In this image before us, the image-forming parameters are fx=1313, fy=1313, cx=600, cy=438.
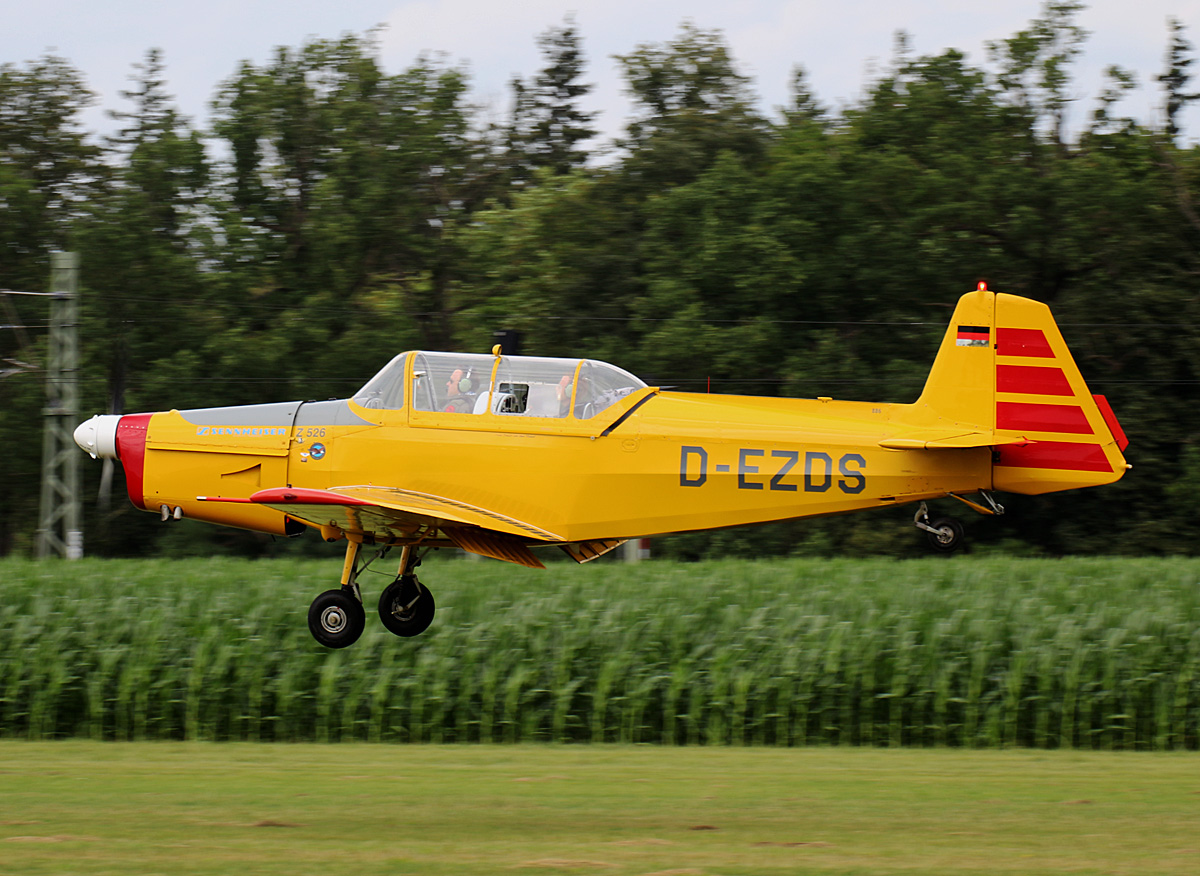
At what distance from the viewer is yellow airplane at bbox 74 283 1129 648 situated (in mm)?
9719

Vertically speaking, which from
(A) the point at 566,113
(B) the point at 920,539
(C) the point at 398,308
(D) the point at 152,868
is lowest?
(D) the point at 152,868

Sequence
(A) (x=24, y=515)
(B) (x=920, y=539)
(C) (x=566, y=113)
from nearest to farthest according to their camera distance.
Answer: (B) (x=920, y=539) < (A) (x=24, y=515) < (C) (x=566, y=113)

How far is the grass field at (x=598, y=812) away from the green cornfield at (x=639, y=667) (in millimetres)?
1023

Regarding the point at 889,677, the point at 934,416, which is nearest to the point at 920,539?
the point at 889,677

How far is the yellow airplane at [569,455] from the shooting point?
972 centimetres

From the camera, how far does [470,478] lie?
973 cm

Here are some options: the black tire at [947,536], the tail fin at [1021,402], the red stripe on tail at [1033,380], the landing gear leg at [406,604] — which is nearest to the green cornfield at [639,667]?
the landing gear leg at [406,604]

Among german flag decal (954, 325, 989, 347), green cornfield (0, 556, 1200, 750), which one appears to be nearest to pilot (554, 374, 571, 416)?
german flag decal (954, 325, 989, 347)

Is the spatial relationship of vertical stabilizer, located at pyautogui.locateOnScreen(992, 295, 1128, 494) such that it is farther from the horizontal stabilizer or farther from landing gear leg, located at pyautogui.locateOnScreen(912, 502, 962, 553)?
landing gear leg, located at pyautogui.locateOnScreen(912, 502, 962, 553)

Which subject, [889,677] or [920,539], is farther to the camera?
[920,539]

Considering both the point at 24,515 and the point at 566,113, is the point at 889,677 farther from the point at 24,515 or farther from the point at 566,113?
the point at 566,113

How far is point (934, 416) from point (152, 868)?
7.09 metres

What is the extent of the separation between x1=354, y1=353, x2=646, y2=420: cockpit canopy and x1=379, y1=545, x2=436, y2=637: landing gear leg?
4.10ft

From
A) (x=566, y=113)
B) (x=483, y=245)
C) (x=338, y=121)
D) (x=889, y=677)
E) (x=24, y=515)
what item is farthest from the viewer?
(x=566, y=113)
